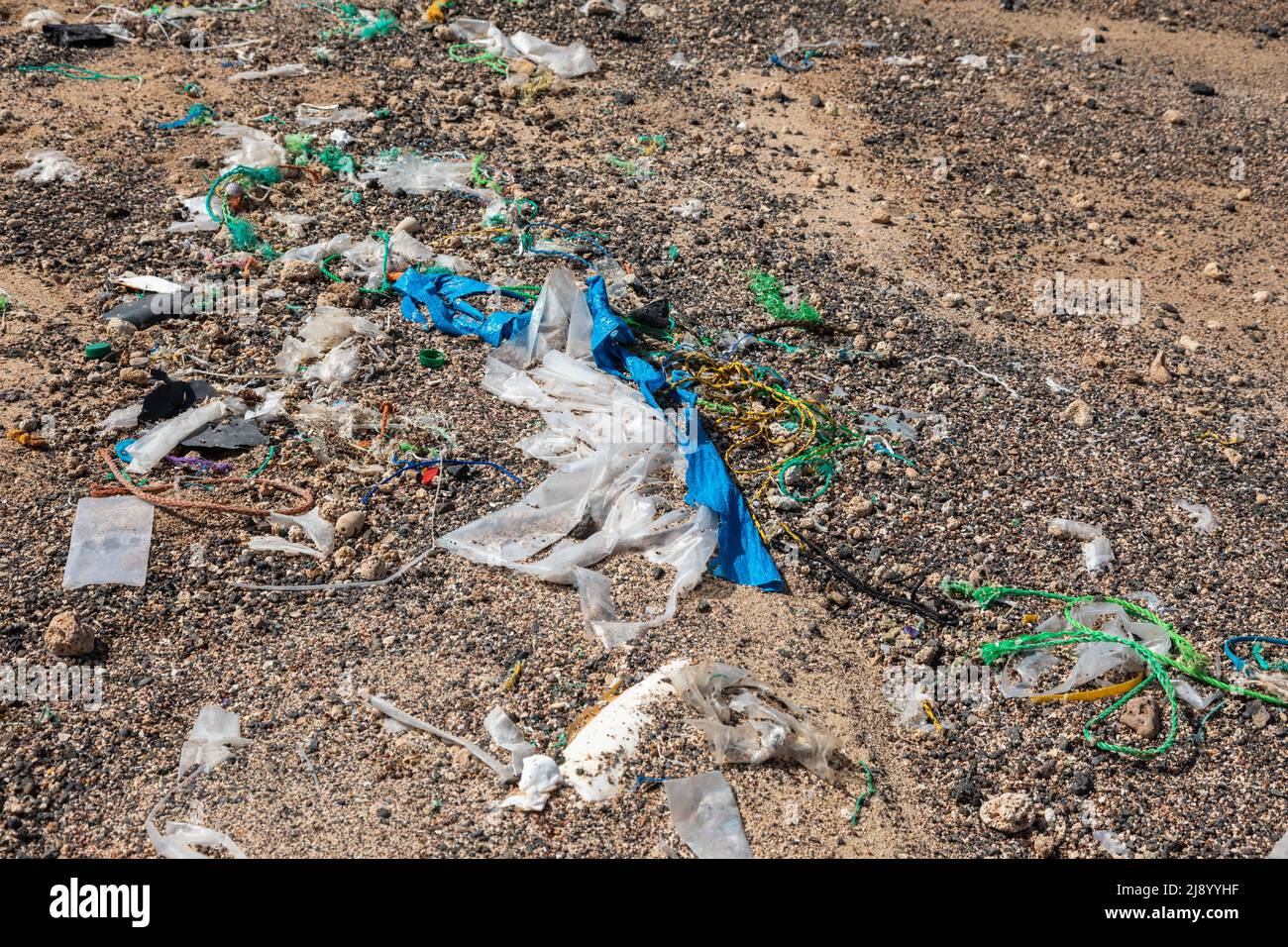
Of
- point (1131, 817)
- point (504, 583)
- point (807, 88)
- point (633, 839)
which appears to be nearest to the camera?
point (633, 839)

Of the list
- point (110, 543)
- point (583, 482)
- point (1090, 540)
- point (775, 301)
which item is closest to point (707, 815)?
point (583, 482)

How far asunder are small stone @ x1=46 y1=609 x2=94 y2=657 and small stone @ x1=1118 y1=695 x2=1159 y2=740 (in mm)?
3403

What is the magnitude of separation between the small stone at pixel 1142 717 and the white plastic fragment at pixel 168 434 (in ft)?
11.7

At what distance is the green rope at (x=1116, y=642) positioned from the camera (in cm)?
350

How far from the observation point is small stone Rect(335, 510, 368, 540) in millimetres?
3801

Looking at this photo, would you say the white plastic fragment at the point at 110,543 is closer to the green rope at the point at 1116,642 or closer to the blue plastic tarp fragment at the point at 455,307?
the blue plastic tarp fragment at the point at 455,307

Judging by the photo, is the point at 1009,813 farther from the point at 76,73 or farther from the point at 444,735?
the point at 76,73

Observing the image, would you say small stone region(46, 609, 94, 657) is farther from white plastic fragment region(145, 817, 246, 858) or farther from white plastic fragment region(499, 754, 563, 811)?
white plastic fragment region(499, 754, 563, 811)

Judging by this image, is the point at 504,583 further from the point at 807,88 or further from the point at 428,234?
the point at 807,88

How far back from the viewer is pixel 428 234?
532 centimetres

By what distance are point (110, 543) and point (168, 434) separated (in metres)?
0.55

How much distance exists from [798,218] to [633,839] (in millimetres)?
3736

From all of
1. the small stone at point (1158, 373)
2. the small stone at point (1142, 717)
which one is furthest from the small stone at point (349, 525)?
the small stone at point (1158, 373)
